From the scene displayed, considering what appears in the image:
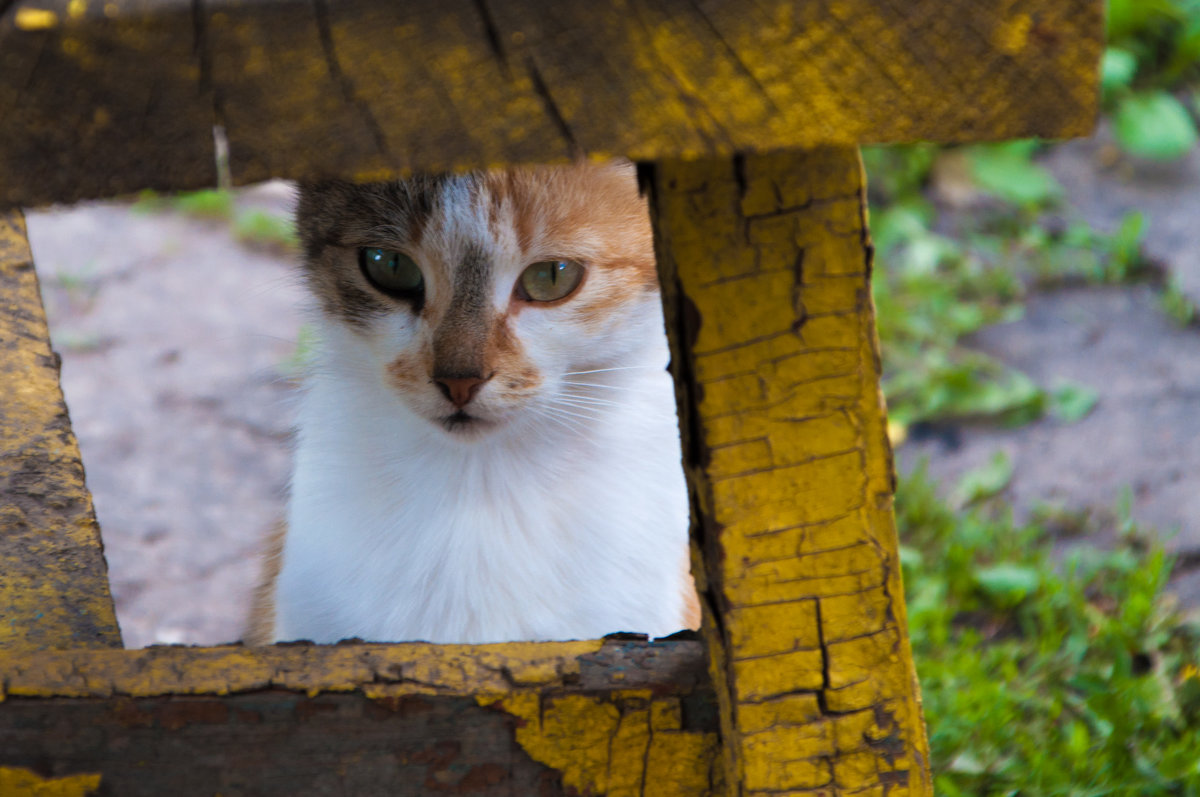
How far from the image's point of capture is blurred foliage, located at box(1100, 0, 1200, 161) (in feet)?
12.2

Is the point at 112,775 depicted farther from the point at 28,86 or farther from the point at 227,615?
the point at 227,615

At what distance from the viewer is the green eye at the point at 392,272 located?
5.15ft

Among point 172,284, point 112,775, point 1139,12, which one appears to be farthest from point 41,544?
point 1139,12

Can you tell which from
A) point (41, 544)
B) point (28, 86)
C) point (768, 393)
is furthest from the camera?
point (41, 544)

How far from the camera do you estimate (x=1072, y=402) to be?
2.93 metres

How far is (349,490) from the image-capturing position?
1670mm

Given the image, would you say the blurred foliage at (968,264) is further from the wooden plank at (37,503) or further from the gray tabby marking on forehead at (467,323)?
the wooden plank at (37,503)

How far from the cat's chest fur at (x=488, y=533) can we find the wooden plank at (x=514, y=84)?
1038 mm

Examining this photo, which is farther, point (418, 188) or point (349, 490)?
point (349, 490)

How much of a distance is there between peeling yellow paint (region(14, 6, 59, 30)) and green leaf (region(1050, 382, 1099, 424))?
275 cm

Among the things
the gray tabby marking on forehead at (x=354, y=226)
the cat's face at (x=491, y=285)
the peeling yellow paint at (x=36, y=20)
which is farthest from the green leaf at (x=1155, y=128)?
the peeling yellow paint at (x=36, y=20)

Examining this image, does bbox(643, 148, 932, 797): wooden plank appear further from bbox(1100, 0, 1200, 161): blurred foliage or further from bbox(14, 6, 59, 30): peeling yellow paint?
bbox(1100, 0, 1200, 161): blurred foliage

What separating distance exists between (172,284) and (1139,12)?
11.6 ft

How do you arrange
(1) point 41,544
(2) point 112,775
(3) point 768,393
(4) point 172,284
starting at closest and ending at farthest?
(3) point 768,393 → (2) point 112,775 → (1) point 41,544 → (4) point 172,284
